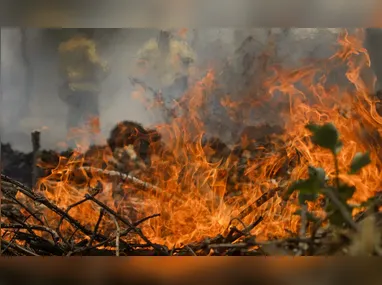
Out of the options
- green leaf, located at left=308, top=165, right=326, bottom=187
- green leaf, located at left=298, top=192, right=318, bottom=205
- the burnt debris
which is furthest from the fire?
green leaf, located at left=308, top=165, right=326, bottom=187

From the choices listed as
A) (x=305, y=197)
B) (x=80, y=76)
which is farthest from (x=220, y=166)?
(x=80, y=76)

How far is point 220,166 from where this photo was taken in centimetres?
186

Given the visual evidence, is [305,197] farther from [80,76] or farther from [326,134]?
[80,76]

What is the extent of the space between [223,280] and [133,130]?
2.38 feet

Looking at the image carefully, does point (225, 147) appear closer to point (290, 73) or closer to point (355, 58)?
point (290, 73)

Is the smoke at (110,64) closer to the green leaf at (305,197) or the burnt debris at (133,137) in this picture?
the burnt debris at (133,137)

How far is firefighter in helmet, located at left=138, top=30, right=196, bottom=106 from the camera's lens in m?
1.83

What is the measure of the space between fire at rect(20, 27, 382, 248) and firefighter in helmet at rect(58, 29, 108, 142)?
0.20 feet

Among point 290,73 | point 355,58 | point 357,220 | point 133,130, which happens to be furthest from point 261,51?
point 357,220

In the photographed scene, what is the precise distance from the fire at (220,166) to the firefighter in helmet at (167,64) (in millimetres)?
49

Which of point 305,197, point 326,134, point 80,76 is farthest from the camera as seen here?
point 80,76

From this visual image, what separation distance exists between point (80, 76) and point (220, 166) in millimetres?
542

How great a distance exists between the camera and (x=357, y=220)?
5.25 ft

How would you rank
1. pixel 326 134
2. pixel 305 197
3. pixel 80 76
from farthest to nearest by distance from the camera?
pixel 80 76, pixel 305 197, pixel 326 134
